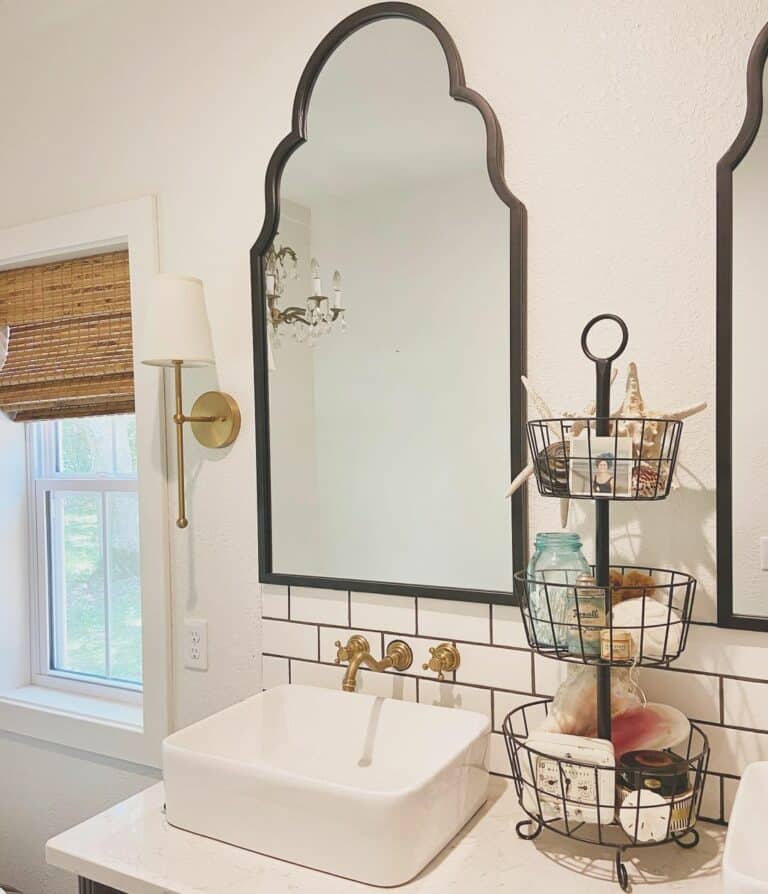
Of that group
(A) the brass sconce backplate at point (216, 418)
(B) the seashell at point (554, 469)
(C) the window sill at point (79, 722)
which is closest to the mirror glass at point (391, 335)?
(A) the brass sconce backplate at point (216, 418)

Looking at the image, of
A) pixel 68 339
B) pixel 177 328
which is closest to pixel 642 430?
pixel 177 328

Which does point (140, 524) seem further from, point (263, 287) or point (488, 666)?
point (488, 666)

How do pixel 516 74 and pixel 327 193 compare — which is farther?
pixel 327 193

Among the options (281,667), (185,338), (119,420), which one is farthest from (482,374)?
(119,420)

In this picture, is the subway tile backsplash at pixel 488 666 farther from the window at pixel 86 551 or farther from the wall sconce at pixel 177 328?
the window at pixel 86 551

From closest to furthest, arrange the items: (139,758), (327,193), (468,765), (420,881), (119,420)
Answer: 1. (420,881)
2. (468,765)
3. (327,193)
4. (139,758)
5. (119,420)

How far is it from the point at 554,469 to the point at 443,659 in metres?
0.46

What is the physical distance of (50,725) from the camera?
81.0 inches

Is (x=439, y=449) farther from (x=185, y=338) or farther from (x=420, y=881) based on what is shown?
(x=420, y=881)

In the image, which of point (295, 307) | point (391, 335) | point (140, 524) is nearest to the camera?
point (391, 335)

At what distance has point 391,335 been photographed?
156cm

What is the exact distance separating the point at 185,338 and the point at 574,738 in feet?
3.32

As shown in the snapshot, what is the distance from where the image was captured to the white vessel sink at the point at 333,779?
110 cm

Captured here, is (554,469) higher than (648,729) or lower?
higher
